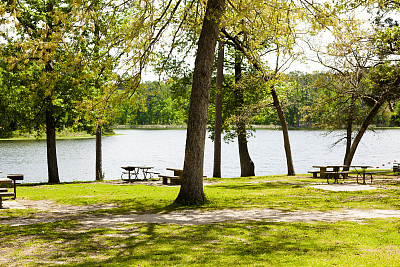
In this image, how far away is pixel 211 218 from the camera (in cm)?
933

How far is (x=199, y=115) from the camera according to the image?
1131 centimetres

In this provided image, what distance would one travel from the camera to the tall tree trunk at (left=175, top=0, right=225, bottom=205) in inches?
444

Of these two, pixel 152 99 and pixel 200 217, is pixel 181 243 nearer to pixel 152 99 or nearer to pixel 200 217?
pixel 200 217

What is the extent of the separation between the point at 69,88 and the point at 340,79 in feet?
46.2

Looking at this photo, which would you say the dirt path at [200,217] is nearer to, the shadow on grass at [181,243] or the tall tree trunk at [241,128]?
the shadow on grass at [181,243]

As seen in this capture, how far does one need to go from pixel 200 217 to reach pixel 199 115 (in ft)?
9.94

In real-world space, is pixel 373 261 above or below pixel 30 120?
below

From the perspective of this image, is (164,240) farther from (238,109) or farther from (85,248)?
(238,109)

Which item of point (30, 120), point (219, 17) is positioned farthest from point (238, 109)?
point (219, 17)

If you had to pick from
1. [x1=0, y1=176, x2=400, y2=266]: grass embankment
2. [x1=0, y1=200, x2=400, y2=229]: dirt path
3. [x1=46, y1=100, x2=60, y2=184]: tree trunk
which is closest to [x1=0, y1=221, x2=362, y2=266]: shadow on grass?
[x1=0, y1=176, x2=400, y2=266]: grass embankment

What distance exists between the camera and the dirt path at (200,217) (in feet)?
29.6

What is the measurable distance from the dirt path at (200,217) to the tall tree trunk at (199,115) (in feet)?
3.89

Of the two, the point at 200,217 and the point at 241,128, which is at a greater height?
the point at 241,128

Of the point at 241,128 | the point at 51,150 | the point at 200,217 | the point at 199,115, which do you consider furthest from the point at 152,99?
the point at 200,217
